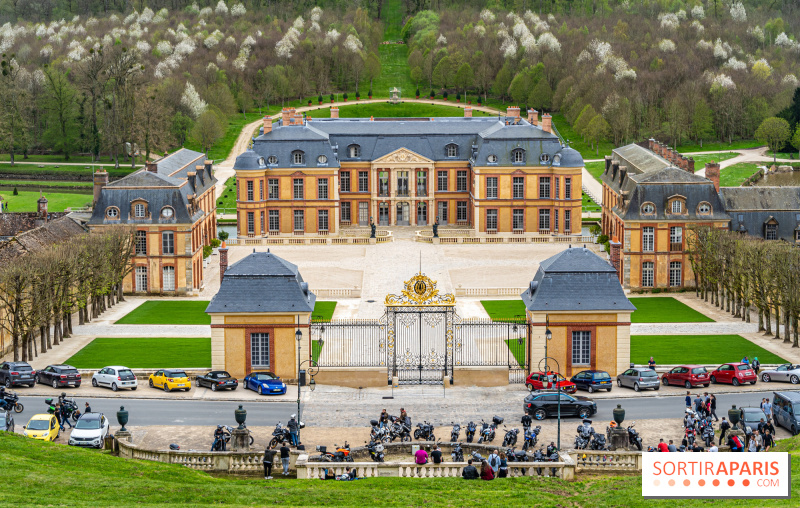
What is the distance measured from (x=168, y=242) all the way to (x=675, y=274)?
38.4m

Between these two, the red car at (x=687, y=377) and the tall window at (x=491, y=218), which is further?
the tall window at (x=491, y=218)

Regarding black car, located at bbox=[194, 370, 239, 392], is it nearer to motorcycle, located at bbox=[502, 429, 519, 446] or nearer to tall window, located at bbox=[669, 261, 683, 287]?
motorcycle, located at bbox=[502, 429, 519, 446]

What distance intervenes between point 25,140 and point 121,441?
406 ft

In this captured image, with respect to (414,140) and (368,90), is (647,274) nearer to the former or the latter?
(414,140)

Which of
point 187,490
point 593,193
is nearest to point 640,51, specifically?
point 593,193

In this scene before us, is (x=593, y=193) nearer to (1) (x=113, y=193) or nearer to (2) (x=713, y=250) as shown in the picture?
(2) (x=713, y=250)

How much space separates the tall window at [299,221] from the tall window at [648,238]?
3508 cm

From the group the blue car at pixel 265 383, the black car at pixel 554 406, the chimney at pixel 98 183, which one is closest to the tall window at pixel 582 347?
the black car at pixel 554 406

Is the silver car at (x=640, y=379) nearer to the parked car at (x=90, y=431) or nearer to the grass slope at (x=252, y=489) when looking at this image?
the grass slope at (x=252, y=489)

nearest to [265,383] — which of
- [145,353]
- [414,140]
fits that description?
[145,353]

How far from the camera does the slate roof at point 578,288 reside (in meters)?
63.1

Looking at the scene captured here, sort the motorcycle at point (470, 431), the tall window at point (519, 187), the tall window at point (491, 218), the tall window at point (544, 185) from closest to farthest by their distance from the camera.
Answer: the motorcycle at point (470, 431)
the tall window at point (544, 185)
the tall window at point (519, 187)
the tall window at point (491, 218)

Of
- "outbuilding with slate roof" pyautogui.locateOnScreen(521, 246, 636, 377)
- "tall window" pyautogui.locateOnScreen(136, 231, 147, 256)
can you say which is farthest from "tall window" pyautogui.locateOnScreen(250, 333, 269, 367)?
"tall window" pyautogui.locateOnScreen(136, 231, 147, 256)

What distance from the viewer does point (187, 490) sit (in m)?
41.5
